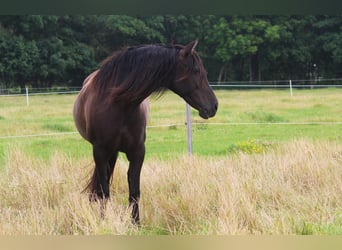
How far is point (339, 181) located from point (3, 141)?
425cm

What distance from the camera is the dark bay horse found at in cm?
209

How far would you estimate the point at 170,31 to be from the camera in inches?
140

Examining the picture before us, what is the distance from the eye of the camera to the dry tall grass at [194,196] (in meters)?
1.98

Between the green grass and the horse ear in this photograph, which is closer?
the horse ear

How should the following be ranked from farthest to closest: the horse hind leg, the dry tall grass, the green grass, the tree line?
the green grass
the tree line
the horse hind leg
the dry tall grass


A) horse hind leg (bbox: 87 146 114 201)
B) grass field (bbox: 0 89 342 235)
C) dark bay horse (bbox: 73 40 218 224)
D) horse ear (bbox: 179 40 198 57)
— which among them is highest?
horse ear (bbox: 179 40 198 57)

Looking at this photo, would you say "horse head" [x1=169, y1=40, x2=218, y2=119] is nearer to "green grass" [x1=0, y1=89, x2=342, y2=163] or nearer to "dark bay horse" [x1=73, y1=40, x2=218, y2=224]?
"dark bay horse" [x1=73, y1=40, x2=218, y2=224]

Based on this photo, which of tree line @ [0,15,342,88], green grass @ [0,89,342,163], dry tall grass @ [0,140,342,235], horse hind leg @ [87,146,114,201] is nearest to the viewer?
dry tall grass @ [0,140,342,235]

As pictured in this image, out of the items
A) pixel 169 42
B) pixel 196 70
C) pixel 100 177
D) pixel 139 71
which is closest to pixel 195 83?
pixel 196 70

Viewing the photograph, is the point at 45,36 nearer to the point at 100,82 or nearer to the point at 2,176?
the point at 2,176

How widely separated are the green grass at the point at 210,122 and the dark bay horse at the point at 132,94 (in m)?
1.70

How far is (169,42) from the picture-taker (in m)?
3.23

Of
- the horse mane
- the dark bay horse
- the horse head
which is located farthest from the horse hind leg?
the horse head

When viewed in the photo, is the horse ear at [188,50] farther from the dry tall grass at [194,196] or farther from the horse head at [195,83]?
the dry tall grass at [194,196]
